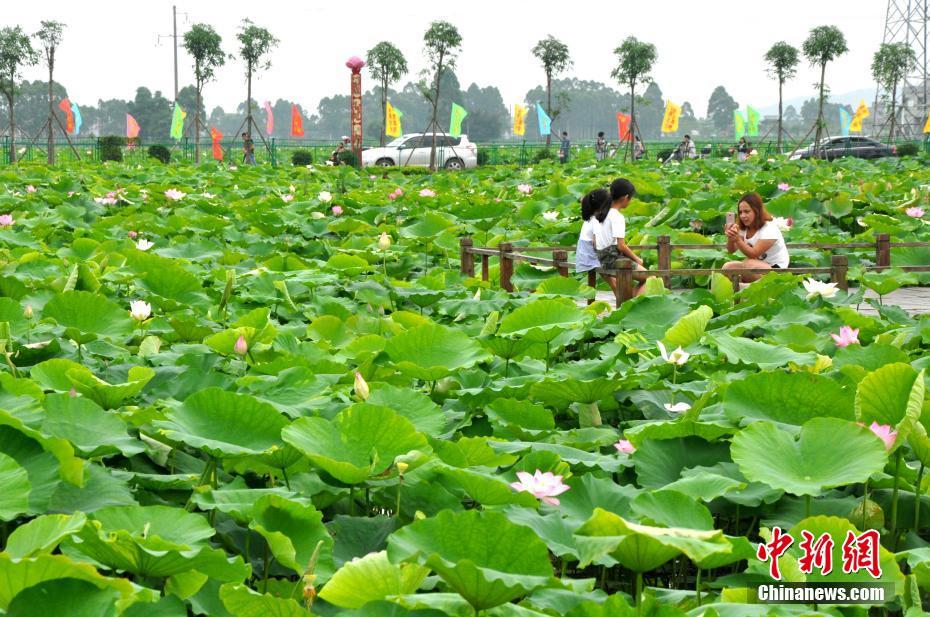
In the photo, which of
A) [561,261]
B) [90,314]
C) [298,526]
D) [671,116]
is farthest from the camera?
[671,116]

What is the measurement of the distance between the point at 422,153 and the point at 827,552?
21224mm

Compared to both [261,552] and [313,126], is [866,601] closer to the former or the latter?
[261,552]

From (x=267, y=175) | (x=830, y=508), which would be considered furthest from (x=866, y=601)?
(x=267, y=175)

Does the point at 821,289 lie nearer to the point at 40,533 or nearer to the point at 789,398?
the point at 789,398

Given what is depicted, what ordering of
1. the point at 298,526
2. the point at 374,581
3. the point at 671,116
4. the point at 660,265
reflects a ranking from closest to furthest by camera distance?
the point at 374,581
the point at 298,526
the point at 660,265
the point at 671,116

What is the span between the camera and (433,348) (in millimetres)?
2627

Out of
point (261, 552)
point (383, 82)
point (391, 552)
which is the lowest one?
point (261, 552)

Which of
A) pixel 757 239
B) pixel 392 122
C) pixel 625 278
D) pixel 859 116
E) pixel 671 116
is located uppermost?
pixel 859 116

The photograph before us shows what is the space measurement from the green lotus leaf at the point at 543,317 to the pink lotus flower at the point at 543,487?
46.2 inches

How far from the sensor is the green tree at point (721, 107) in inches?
3904

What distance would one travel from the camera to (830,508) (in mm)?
1920

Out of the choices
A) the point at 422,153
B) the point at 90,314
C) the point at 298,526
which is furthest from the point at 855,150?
the point at 298,526

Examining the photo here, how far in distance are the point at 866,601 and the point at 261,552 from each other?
0.93 metres

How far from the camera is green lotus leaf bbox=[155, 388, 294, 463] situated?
1866 mm
